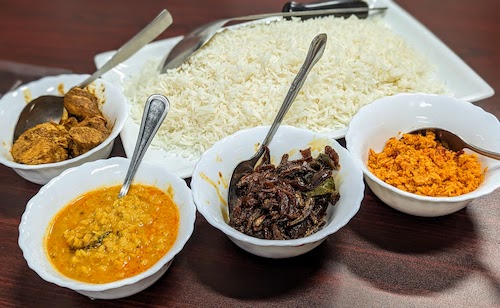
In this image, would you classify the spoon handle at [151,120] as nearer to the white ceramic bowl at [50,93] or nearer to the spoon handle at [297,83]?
the white ceramic bowl at [50,93]

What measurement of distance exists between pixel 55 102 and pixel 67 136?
9.4 inches

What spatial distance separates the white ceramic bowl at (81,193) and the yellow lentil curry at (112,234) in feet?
0.07

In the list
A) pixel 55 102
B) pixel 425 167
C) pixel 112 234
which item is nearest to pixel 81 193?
pixel 112 234

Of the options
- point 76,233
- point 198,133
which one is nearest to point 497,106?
point 198,133

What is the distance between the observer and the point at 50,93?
1.83 m

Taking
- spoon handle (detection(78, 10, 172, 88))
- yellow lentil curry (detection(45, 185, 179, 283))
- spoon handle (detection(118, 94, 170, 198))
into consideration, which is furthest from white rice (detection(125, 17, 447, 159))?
yellow lentil curry (detection(45, 185, 179, 283))

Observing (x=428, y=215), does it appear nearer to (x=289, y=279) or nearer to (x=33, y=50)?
(x=289, y=279)

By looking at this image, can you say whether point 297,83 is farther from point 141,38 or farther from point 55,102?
point 55,102

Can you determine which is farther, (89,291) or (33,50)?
(33,50)

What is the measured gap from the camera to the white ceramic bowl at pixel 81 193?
113cm

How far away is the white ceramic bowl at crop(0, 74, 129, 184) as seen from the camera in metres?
1.52

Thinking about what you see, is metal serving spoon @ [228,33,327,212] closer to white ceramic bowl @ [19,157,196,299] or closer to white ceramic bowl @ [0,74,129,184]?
white ceramic bowl @ [19,157,196,299]

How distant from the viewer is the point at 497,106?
1.88m

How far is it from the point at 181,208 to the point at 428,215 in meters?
0.67
